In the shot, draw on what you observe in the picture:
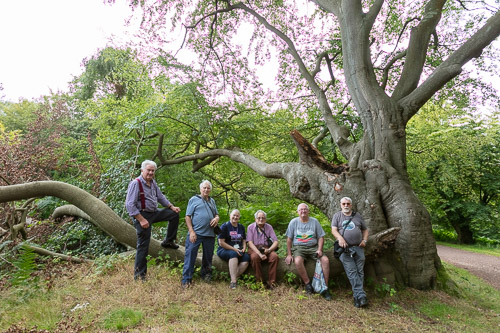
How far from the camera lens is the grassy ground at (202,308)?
138 inches

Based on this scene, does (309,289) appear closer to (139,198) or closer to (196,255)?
(196,255)

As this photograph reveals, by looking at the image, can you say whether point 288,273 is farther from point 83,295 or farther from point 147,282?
point 83,295

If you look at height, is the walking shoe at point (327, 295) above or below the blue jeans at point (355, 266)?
below

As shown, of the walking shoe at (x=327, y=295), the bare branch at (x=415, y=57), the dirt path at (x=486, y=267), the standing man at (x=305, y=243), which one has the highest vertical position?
the bare branch at (x=415, y=57)

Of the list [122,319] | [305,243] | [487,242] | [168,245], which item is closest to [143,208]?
[168,245]

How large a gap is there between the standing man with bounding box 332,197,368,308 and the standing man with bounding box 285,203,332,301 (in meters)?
0.33

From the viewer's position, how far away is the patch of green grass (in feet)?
11.1

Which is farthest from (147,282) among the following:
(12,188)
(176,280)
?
(12,188)

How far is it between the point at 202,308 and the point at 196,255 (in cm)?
125

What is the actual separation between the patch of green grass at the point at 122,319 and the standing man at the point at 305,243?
2.68m

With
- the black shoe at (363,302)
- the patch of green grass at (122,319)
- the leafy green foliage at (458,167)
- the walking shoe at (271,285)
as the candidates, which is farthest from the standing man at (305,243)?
the leafy green foliage at (458,167)

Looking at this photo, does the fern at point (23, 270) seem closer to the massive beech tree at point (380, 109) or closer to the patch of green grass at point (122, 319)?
the patch of green grass at point (122, 319)

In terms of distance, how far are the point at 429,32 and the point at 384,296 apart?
606cm

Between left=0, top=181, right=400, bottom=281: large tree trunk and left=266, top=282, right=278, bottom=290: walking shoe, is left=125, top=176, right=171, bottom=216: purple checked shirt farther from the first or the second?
left=266, top=282, right=278, bottom=290: walking shoe
